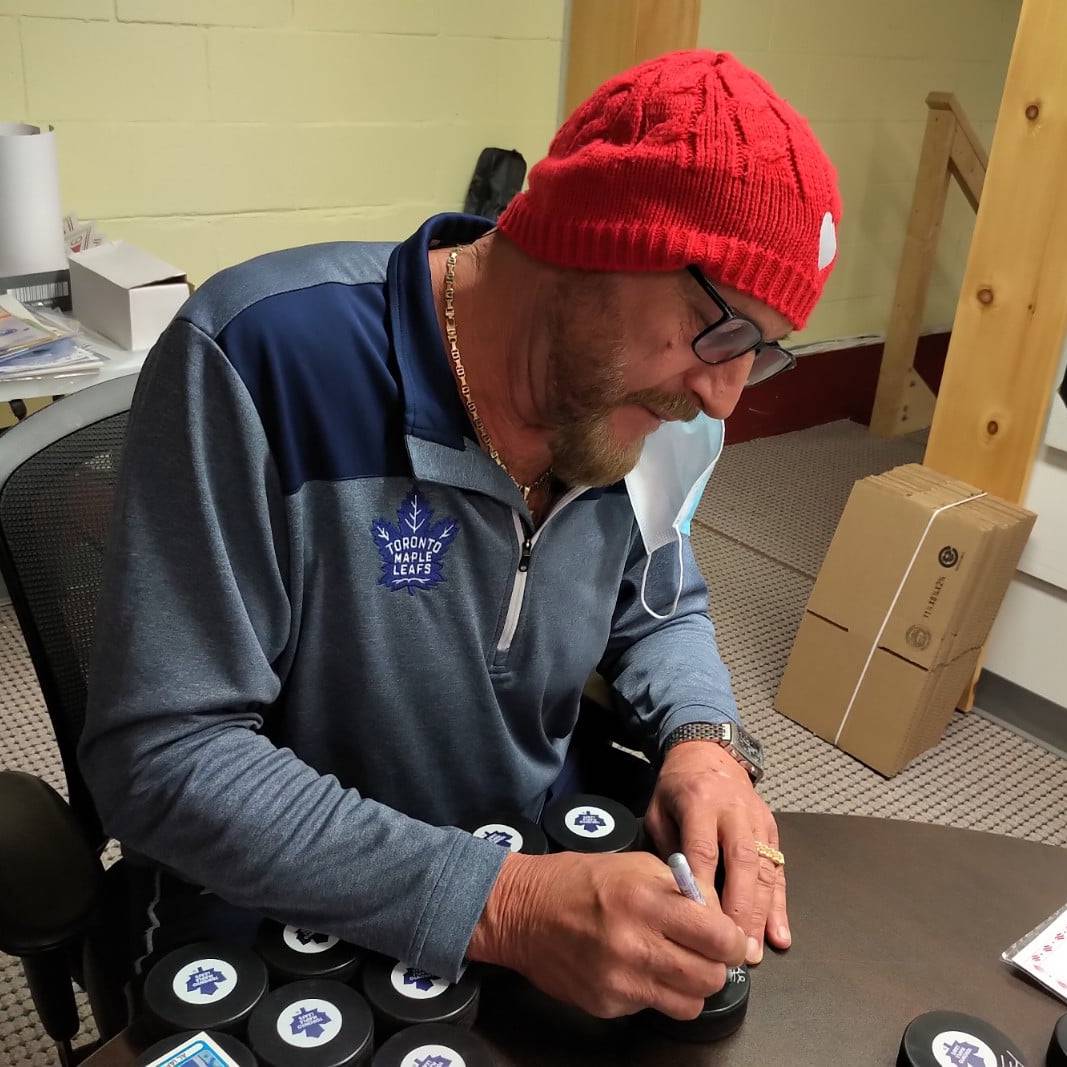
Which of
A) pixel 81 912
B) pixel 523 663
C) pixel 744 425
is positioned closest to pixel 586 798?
pixel 523 663

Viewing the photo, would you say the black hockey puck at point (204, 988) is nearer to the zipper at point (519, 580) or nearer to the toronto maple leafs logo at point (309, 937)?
the toronto maple leafs logo at point (309, 937)

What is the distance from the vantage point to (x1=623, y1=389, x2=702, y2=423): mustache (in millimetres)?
978

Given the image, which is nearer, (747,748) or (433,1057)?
(433,1057)

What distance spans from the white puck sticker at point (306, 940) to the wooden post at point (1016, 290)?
1910 mm

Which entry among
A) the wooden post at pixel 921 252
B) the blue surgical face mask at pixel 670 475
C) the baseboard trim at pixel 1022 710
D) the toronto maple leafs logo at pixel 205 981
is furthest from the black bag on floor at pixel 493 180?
the toronto maple leafs logo at pixel 205 981

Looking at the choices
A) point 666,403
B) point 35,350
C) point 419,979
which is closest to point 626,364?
point 666,403

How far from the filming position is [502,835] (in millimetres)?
921

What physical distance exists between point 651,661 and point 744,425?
2.83 m

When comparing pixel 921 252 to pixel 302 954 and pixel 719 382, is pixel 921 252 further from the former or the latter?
pixel 302 954

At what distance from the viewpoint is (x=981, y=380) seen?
233cm

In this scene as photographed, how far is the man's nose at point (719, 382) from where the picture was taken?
0.96 m

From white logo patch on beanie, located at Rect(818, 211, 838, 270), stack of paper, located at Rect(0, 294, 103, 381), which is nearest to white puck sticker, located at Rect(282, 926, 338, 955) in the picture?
white logo patch on beanie, located at Rect(818, 211, 838, 270)

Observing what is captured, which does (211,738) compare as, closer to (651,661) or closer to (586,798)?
(586,798)

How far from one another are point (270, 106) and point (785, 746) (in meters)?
1.80
